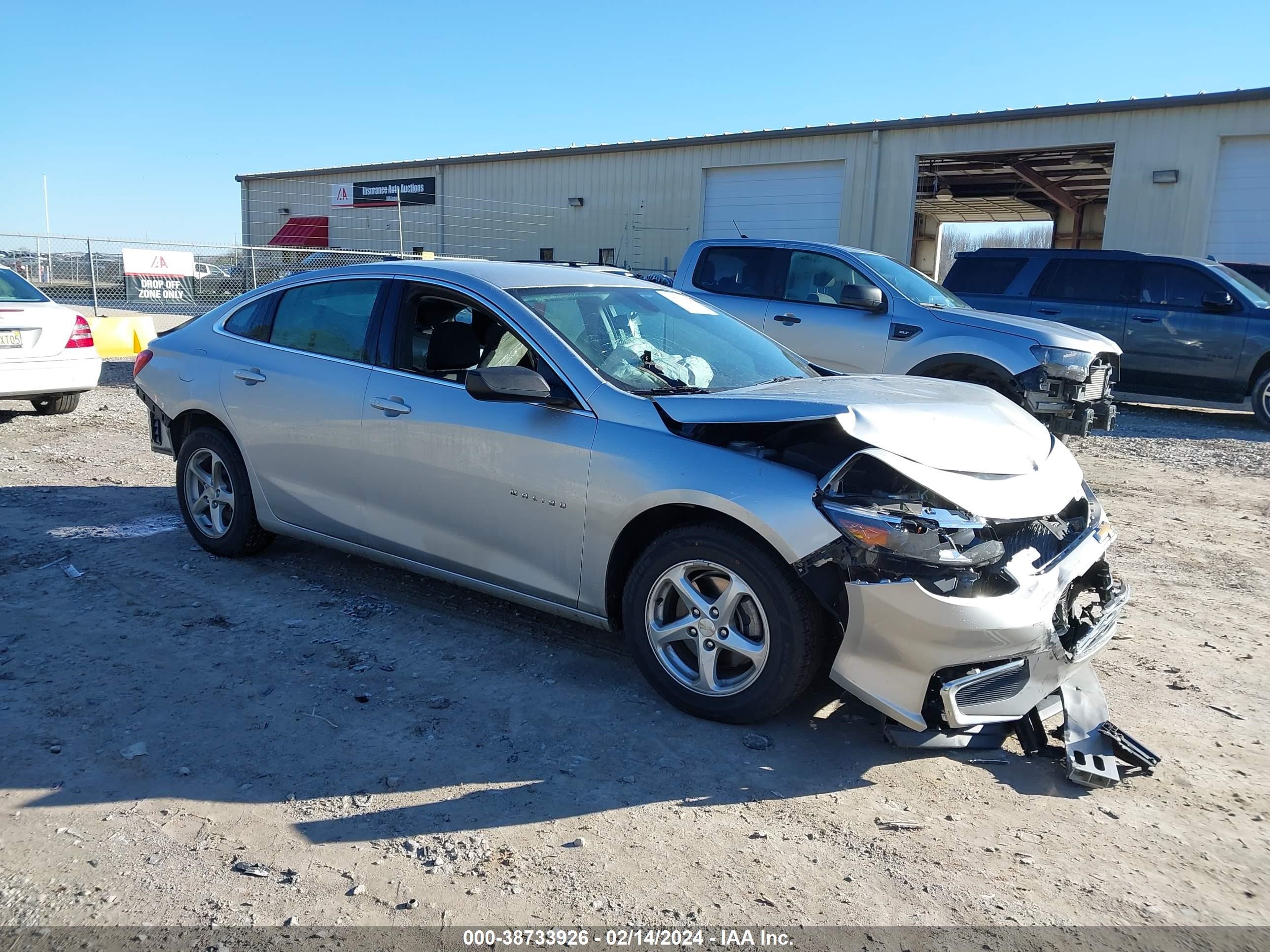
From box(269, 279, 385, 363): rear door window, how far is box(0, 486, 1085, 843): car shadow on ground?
49.4 inches

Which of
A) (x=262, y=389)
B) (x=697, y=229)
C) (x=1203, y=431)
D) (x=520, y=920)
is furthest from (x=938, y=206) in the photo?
(x=520, y=920)

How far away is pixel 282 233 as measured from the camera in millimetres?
35625

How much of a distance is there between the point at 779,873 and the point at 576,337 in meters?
2.35

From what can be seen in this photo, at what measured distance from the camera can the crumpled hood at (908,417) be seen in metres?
3.51

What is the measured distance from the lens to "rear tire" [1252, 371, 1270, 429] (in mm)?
11742

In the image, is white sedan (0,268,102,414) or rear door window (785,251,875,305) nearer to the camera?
white sedan (0,268,102,414)

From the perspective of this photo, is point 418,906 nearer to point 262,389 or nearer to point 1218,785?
point 1218,785

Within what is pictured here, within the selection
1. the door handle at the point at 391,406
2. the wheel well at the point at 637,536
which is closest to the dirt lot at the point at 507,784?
the wheel well at the point at 637,536

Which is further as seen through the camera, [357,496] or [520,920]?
[357,496]

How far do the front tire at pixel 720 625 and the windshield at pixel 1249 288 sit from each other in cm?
1102

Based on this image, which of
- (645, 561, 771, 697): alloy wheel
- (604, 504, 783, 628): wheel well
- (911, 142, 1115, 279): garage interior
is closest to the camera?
(645, 561, 771, 697): alloy wheel

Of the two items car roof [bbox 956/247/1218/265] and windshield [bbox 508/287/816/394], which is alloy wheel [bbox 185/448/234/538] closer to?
windshield [bbox 508/287/816/394]

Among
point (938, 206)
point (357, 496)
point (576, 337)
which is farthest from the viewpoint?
point (938, 206)

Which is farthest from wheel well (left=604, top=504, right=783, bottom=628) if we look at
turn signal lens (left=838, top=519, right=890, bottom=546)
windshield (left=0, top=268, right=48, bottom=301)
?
windshield (left=0, top=268, right=48, bottom=301)
